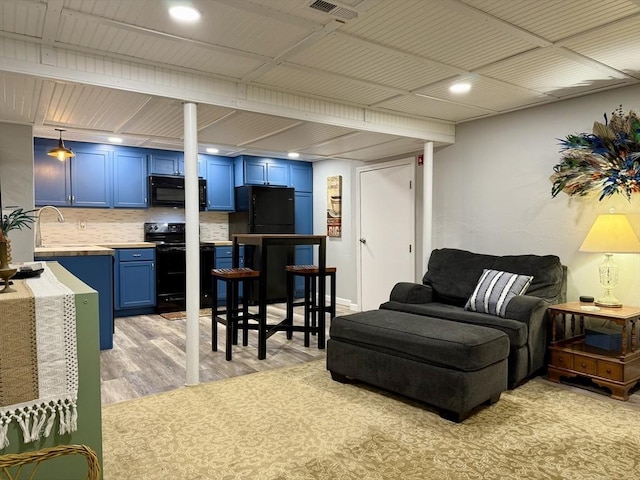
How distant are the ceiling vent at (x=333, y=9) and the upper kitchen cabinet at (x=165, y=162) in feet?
14.8

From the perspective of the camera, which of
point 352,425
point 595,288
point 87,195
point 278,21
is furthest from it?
point 87,195

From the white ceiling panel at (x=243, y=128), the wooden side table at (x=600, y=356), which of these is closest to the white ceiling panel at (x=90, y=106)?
the white ceiling panel at (x=243, y=128)

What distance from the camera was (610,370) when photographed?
10.2ft

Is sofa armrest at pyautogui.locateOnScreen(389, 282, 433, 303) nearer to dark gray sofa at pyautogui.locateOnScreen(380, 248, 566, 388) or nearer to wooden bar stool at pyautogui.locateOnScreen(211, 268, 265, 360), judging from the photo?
dark gray sofa at pyautogui.locateOnScreen(380, 248, 566, 388)

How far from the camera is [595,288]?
374cm

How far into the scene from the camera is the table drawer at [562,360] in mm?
3323

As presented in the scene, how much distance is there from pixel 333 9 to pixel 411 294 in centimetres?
258

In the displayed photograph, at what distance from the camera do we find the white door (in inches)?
213

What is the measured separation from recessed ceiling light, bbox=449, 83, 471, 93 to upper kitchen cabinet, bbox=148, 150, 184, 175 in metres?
4.07

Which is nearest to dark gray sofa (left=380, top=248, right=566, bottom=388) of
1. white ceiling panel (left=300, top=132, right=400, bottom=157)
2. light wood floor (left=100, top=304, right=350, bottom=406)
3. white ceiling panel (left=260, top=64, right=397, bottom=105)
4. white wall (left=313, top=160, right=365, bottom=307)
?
light wood floor (left=100, top=304, right=350, bottom=406)

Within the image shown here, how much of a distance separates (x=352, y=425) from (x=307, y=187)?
199 inches

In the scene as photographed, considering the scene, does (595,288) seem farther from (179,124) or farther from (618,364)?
(179,124)

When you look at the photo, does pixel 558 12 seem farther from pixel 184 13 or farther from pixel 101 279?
pixel 101 279

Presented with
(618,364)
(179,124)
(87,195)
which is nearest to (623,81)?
(618,364)
